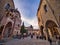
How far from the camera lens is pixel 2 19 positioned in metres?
22.5

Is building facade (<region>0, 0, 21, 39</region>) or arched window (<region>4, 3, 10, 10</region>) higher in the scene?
arched window (<region>4, 3, 10, 10</region>)

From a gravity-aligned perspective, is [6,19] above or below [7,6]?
below

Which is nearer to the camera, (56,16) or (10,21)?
(56,16)

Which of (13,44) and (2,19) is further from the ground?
(2,19)

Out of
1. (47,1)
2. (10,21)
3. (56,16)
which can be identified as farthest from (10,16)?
(56,16)

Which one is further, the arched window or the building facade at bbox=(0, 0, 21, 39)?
the arched window

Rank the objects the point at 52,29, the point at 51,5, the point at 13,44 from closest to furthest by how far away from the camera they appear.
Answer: the point at 13,44 < the point at 51,5 < the point at 52,29

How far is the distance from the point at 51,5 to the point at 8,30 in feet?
36.3

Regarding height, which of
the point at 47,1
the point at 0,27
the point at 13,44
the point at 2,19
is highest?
the point at 47,1

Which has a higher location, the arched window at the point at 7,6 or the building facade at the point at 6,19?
the arched window at the point at 7,6

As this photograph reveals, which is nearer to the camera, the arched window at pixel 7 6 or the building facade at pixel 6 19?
the building facade at pixel 6 19

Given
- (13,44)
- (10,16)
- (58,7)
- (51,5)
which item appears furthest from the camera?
(10,16)

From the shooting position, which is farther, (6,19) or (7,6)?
(7,6)

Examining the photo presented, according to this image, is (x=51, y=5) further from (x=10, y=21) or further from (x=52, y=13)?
(x=10, y=21)
